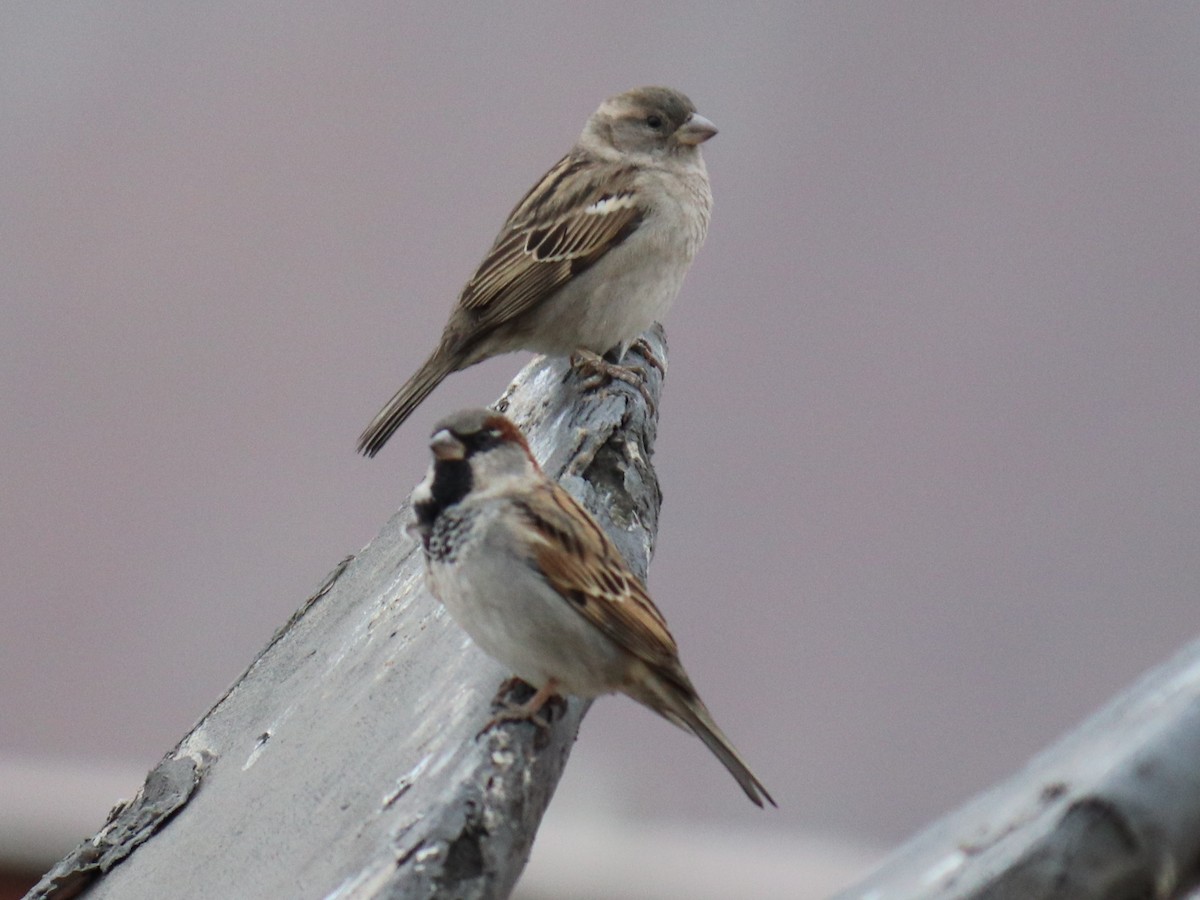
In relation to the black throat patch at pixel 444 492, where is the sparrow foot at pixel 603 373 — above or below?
below

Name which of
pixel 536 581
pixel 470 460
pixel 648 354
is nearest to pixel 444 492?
pixel 470 460

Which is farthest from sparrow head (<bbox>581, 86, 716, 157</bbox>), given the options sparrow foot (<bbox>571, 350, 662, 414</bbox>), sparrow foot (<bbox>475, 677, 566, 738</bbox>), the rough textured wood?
sparrow foot (<bbox>475, 677, 566, 738</bbox>)

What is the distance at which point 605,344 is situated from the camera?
3.33 meters

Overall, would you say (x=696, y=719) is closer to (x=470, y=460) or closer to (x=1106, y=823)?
(x=470, y=460)

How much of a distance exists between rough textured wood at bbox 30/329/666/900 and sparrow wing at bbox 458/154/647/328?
2.54 feet

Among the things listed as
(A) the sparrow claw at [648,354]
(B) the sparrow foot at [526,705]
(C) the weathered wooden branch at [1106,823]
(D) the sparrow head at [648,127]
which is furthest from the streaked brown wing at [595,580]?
(D) the sparrow head at [648,127]

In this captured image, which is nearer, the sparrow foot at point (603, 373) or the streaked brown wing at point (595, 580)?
the streaked brown wing at point (595, 580)

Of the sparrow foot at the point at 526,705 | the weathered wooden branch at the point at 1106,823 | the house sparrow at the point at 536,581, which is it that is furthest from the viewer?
the house sparrow at the point at 536,581

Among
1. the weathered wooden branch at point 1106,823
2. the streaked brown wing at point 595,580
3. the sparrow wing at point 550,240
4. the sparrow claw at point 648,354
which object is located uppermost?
the weathered wooden branch at point 1106,823

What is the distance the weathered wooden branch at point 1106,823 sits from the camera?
2.20 ft

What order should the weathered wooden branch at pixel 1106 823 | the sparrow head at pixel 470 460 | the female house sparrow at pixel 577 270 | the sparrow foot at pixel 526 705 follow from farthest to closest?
the female house sparrow at pixel 577 270 → the sparrow head at pixel 470 460 → the sparrow foot at pixel 526 705 → the weathered wooden branch at pixel 1106 823

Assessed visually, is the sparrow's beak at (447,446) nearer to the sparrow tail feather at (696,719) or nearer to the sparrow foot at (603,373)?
the sparrow tail feather at (696,719)

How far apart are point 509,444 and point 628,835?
3617 mm

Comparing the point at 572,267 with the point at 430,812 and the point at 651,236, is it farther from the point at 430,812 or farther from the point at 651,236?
the point at 430,812
